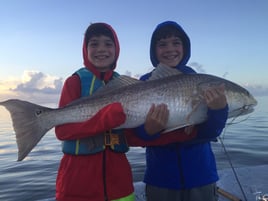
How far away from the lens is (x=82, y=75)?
188 inches

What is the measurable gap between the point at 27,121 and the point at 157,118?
71.0 inches

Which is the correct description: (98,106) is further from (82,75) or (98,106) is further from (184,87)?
(184,87)

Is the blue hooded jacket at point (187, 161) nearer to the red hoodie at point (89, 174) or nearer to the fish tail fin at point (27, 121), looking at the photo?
the red hoodie at point (89, 174)

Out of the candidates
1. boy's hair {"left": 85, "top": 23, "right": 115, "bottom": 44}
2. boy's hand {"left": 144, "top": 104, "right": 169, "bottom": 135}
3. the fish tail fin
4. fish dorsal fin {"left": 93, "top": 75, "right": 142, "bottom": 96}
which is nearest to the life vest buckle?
boy's hand {"left": 144, "top": 104, "right": 169, "bottom": 135}

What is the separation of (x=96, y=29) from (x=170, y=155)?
2264 mm

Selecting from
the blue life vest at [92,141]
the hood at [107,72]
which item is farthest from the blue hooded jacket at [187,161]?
the hood at [107,72]

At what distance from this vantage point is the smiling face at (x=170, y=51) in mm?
5176

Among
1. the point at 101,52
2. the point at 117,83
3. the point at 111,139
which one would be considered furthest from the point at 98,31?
the point at 111,139

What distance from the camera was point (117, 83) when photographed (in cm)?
460

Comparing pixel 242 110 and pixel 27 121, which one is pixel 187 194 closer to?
pixel 242 110

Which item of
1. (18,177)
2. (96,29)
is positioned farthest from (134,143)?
(18,177)

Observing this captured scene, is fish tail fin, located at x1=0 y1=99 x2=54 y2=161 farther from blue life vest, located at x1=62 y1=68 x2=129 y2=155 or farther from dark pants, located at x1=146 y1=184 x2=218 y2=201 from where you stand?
dark pants, located at x1=146 y1=184 x2=218 y2=201

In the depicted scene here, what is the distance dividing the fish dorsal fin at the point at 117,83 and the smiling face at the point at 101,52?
37 centimetres

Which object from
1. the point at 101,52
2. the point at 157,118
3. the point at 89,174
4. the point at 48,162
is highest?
the point at 101,52
